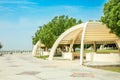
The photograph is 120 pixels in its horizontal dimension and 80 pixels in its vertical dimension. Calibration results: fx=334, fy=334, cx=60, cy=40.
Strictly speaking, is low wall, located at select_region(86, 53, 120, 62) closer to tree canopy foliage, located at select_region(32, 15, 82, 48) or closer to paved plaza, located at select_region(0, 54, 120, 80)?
paved plaza, located at select_region(0, 54, 120, 80)

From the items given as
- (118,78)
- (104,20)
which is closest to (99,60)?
(104,20)

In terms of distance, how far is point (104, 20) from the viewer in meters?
28.5

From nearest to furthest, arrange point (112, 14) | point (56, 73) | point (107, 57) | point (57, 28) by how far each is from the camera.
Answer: point (56, 73) → point (112, 14) → point (107, 57) → point (57, 28)

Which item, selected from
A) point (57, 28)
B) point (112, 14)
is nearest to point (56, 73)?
point (112, 14)

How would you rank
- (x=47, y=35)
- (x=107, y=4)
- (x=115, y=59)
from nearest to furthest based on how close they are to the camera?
(x=107, y=4) < (x=115, y=59) < (x=47, y=35)

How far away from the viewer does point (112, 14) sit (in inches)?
1024

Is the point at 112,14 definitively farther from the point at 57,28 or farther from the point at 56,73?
the point at 57,28

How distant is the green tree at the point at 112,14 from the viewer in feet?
84.7

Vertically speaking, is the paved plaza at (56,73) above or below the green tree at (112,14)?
below

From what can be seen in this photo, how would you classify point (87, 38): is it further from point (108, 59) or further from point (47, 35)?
point (47, 35)

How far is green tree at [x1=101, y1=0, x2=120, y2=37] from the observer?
2581 cm

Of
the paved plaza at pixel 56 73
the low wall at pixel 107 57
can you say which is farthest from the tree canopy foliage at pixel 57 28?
the paved plaza at pixel 56 73

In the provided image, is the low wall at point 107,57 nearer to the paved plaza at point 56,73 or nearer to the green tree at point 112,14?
the paved plaza at point 56,73

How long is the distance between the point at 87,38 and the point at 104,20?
10.9m
